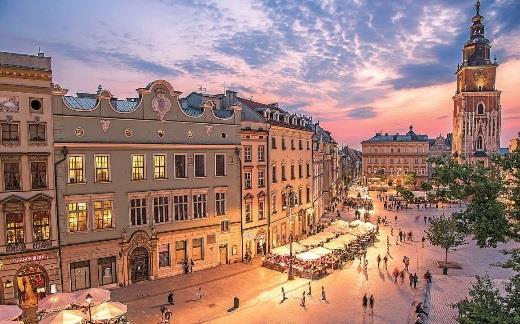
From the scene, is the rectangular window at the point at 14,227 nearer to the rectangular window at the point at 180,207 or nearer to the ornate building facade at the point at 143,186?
the ornate building facade at the point at 143,186

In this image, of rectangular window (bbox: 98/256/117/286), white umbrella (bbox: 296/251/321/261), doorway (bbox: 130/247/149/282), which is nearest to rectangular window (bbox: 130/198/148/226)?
doorway (bbox: 130/247/149/282)

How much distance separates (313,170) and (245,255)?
22699mm

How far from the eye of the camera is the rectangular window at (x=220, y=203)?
38188 millimetres

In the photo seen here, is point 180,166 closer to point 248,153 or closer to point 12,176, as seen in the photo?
point 248,153

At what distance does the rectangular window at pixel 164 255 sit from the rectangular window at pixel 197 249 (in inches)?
99.6

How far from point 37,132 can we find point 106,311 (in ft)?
47.5

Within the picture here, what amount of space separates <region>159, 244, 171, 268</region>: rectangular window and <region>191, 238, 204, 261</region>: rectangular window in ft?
8.30

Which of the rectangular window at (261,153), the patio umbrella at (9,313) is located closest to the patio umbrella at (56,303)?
the patio umbrella at (9,313)

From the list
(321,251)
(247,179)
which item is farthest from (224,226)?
(321,251)

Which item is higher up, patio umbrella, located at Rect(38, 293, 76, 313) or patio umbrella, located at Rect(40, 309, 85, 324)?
patio umbrella, located at Rect(38, 293, 76, 313)

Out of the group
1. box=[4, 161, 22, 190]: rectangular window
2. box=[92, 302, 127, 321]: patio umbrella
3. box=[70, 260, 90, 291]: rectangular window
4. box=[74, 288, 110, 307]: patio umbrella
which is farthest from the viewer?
box=[70, 260, 90, 291]: rectangular window

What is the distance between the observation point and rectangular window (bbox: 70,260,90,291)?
29547 millimetres

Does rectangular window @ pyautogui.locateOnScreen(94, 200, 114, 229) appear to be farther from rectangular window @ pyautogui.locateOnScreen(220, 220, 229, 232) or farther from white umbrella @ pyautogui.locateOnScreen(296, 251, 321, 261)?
white umbrella @ pyautogui.locateOnScreen(296, 251, 321, 261)

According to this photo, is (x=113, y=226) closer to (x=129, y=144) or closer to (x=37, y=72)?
(x=129, y=144)
